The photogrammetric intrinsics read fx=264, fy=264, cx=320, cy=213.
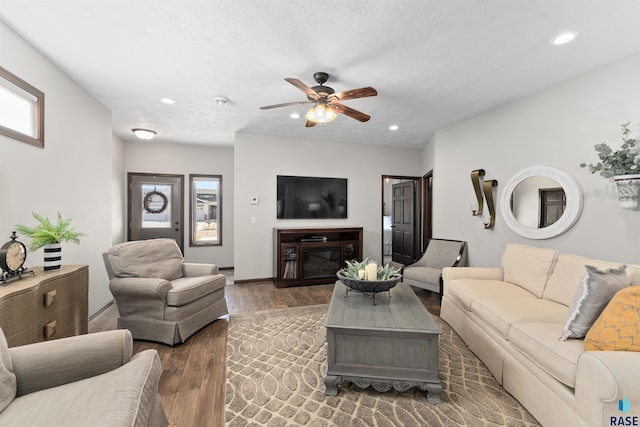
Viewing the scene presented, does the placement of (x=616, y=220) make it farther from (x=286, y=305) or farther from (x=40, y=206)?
(x=40, y=206)

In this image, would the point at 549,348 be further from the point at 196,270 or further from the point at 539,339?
the point at 196,270

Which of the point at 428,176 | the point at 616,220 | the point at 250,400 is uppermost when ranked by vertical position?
the point at 428,176

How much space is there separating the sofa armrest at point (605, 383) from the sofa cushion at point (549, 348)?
0.08 metres

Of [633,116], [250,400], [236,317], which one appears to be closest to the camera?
[250,400]

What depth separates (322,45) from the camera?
2.04m

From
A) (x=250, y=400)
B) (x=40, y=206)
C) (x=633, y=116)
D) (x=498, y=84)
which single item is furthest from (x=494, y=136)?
(x=40, y=206)

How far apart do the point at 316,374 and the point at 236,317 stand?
4.60ft

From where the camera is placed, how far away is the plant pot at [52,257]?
1941 millimetres

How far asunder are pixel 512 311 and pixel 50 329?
10.4 feet

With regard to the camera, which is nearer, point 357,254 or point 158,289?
point 158,289

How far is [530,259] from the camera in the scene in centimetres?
255

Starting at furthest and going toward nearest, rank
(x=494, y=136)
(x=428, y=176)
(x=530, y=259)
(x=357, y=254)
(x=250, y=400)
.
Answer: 1. (x=428, y=176)
2. (x=357, y=254)
3. (x=494, y=136)
4. (x=530, y=259)
5. (x=250, y=400)

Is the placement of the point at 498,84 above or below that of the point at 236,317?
above

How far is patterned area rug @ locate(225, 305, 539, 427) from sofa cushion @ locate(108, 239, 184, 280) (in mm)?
1046
